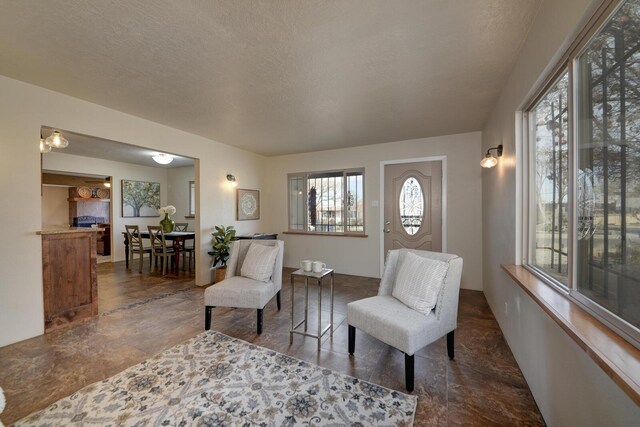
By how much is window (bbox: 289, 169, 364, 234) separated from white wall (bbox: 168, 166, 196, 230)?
3.36 meters

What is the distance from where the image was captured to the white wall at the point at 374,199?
4164mm

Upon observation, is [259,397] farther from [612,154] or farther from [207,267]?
[207,267]

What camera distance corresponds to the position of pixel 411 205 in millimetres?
4613

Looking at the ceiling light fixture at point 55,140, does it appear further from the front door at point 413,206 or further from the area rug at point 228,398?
the front door at point 413,206

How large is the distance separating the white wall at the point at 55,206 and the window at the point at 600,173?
36.0 ft

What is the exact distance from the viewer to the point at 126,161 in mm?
6449

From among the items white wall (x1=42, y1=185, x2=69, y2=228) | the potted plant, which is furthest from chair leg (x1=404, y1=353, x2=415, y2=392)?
white wall (x1=42, y1=185, x2=69, y2=228)

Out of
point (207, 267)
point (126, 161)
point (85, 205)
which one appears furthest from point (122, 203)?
point (207, 267)

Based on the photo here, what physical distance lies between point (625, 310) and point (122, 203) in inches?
325

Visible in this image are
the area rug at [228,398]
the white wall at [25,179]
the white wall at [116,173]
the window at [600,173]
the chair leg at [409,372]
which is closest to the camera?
the window at [600,173]

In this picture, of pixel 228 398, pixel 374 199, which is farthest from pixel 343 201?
pixel 228 398

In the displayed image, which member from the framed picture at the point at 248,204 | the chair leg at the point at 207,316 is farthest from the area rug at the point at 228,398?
the framed picture at the point at 248,204

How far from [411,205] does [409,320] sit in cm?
300

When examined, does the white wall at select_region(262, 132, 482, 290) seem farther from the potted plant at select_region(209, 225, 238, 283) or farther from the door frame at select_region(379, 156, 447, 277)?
the potted plant at select_region(209, 225, 238, 283)
